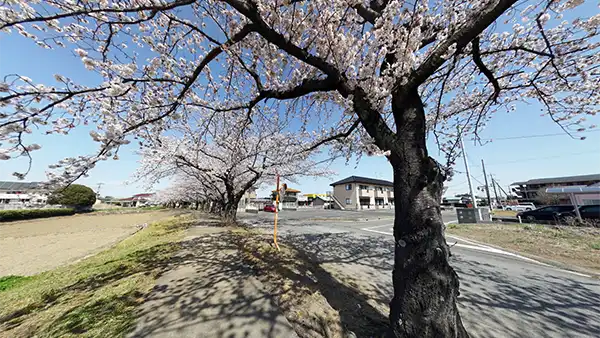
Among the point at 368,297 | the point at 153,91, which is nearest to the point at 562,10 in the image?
the point at 368,297

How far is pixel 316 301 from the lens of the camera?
306 centimetres

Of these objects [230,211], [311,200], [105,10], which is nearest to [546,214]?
[230,211]

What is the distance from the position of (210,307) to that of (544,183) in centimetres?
5626

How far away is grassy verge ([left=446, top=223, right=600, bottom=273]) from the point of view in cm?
551

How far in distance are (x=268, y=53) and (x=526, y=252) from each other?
9688 mm

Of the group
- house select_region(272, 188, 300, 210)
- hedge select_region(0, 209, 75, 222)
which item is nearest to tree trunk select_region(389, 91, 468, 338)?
house select_region(272, 188, 300, 210)

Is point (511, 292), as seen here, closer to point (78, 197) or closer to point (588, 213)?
point (588, 213)

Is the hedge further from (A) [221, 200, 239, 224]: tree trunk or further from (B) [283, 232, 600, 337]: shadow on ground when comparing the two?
(B) [283, 232, 600, 337]: shadow on ground

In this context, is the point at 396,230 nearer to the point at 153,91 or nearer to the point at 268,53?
the point at 268,53

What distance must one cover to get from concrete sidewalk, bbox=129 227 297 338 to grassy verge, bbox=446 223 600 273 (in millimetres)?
7678

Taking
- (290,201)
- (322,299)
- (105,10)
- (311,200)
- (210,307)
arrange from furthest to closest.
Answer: (311,200) < (290,201) < (322,299) < (210,307) < (105,10)

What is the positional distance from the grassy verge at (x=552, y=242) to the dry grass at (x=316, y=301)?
626 cm

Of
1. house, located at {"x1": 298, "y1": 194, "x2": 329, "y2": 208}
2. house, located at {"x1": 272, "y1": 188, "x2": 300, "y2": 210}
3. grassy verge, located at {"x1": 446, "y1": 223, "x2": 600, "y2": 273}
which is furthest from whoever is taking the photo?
house, located at {"x1": 298, "y1": 194, "x2": 329, "y2": 208}

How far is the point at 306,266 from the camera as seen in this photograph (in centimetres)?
471
